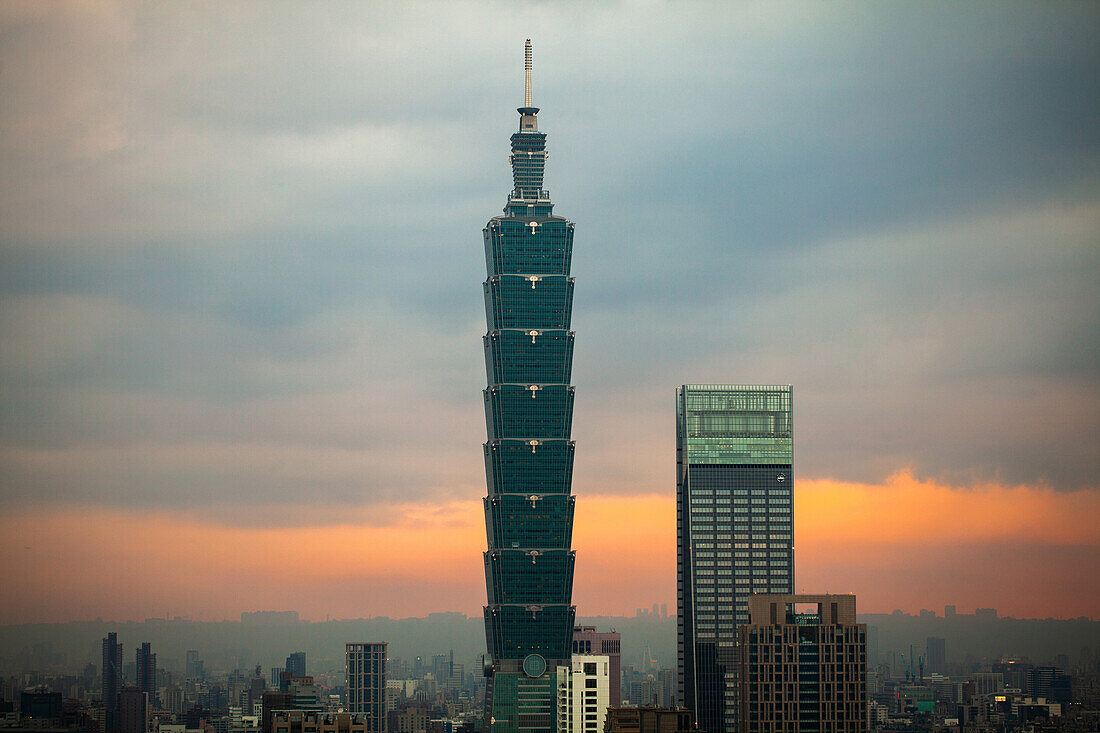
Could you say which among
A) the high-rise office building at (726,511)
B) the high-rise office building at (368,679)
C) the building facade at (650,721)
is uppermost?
the high-rise office building at (726,511)

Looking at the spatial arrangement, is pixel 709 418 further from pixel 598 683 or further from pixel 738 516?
pixel 598 683

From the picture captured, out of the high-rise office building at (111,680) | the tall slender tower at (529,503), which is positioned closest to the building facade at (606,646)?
the tall slender tower at (529,503)

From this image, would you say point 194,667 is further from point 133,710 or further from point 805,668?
point 805,668

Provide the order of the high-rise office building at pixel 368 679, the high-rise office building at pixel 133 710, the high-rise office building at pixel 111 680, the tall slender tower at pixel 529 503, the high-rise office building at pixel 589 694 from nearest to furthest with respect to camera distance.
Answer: the high-rise office building at pixel 111 680 < the high-rise office building at pixel 133 710 < the high-rise office building at pixel 589 694 < the tall slender tower at pixel 529 503 < the high-rise office building at pixel 368 679

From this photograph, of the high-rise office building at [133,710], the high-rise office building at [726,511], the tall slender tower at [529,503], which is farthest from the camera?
the tall slender tower at [529,503]

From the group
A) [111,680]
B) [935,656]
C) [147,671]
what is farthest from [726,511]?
[111,680]

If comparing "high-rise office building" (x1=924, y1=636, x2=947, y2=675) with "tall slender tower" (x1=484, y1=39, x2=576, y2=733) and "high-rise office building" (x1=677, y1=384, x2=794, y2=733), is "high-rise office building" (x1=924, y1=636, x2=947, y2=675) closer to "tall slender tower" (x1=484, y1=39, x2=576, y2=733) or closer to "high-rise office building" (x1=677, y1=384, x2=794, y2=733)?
"high-rise office building" (x1=677, y1=384, x2=794, y2=733)

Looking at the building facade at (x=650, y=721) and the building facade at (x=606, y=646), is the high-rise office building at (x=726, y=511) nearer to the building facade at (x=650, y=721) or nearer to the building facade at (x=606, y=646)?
the building facade at (x=606, y=646)
